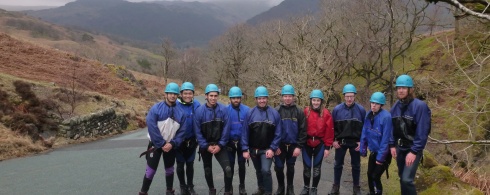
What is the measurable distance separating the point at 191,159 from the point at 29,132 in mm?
10914

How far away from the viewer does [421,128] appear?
5.26 m

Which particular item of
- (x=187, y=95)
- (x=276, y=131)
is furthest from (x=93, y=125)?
(x=276, y=131)

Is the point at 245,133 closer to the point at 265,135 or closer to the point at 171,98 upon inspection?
the point at 265,135

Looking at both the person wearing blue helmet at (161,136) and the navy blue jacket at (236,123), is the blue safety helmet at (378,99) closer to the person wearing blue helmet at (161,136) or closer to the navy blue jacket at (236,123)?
the navy blue jacket at (236,123)

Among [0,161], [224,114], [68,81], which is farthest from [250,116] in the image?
[68,81]

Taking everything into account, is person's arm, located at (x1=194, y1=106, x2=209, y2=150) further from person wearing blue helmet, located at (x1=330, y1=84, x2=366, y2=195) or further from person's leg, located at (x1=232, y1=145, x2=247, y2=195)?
person wearing blue helmet, located at (x1=330, y1=84, x2=366, y2=195)

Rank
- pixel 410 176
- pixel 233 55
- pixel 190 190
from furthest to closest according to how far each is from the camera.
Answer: pixel 233 55 → pixel 190 190 → pixel 410 176

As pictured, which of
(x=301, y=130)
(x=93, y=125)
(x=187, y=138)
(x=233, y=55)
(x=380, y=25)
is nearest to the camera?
(x=301, y=130)

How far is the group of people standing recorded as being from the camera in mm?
6551

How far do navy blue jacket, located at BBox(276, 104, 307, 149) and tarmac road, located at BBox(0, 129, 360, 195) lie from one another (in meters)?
1.52

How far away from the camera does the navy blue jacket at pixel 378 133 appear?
6.07m

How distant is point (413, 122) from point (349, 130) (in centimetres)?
172

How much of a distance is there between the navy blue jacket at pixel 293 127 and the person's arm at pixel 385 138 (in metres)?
1.38

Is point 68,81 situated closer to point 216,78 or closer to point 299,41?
point 299,41
